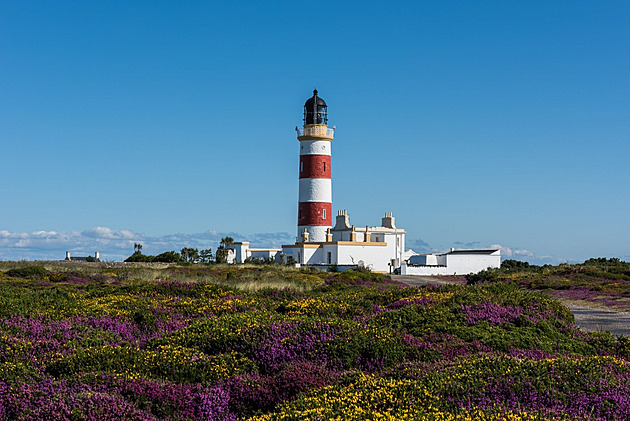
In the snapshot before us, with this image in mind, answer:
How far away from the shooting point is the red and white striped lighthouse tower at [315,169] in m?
56.6

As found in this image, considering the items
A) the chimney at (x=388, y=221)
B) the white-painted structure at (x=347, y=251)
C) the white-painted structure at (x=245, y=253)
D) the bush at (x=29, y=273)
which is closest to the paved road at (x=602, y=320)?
the bush at (x=29, y=273)

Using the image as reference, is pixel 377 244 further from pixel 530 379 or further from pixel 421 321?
pixel 530 379

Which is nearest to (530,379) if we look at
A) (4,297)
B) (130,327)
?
(130,327)

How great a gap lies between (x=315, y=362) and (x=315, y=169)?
155ft

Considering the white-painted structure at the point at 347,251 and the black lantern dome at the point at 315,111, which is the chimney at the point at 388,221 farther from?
the black lantern dome at the point at 315,111

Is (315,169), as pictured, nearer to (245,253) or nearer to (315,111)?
(315,111)

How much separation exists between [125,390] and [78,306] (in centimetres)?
769

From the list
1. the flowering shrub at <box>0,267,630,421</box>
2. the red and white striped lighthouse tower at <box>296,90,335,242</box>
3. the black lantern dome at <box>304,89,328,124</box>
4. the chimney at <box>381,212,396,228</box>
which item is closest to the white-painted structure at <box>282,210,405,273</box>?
the red and white striped lighthouse tower at <box>296,90,335,242</box>

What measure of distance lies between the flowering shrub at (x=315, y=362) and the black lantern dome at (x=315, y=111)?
144 feet

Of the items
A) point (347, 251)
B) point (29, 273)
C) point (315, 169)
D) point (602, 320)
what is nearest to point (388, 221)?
point (347, 251)

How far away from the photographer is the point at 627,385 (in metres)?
7.74

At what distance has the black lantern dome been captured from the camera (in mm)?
57906

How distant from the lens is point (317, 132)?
5675 cm

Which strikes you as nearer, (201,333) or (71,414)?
(71,414)
